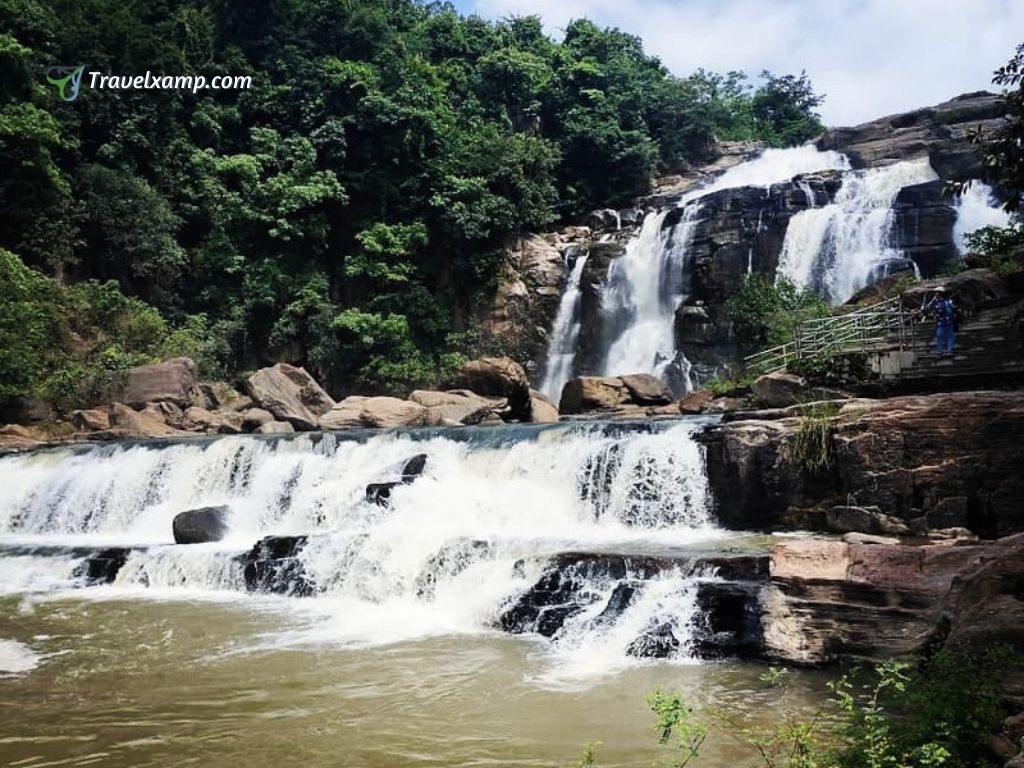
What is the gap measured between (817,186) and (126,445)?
21.3m

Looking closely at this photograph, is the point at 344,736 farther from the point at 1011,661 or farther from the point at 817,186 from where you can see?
the point at 817,186

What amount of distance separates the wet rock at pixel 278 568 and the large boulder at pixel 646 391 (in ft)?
35.6

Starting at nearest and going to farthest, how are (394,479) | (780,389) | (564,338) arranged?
(780,389) < (394,479) < (564,338)

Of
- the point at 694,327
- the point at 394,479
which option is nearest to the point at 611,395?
the point at 694,327

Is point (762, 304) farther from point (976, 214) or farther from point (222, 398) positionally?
point (222, 398)

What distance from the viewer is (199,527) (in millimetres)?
14055

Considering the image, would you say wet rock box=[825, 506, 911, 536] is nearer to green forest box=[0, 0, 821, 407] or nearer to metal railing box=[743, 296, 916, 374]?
metal railing box=[743, 296, 916, 374]

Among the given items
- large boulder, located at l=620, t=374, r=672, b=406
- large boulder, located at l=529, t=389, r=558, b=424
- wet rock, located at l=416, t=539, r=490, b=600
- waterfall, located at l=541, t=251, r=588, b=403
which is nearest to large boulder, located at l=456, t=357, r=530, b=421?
large boulder, located at l=529, t=389, r=558, b=424

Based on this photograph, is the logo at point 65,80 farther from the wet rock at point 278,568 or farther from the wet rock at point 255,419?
the wet rock at point 278,568

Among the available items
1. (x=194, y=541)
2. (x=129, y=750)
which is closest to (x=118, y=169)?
(x=194, y=541)

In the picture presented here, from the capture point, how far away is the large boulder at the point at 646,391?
20.8 m

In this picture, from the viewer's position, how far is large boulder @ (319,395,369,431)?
2222cm

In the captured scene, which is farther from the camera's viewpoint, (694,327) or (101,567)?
(694,327)

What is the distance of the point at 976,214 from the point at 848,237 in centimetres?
333
